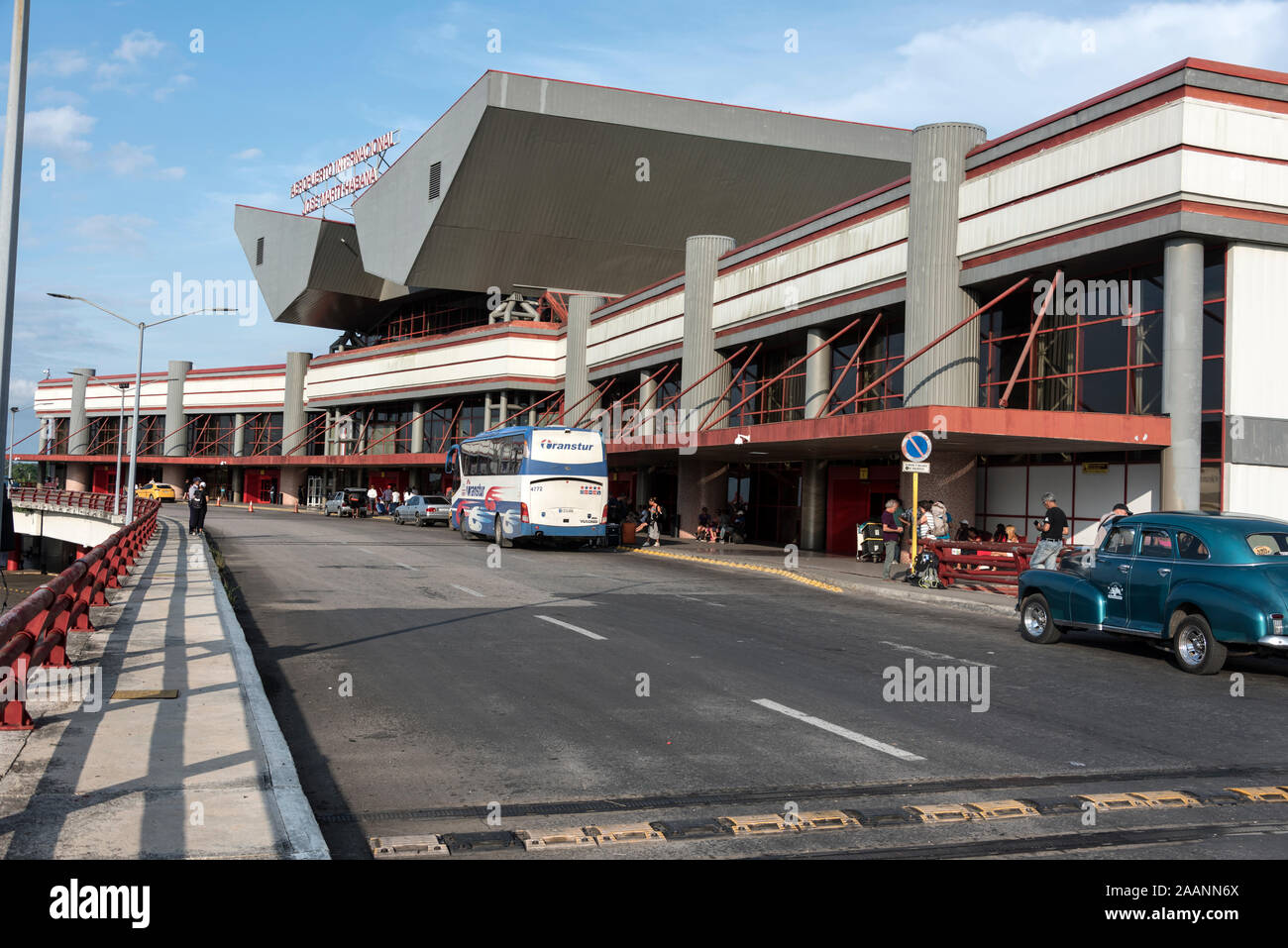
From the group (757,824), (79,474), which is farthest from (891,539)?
(79,474)

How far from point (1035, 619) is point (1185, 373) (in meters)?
9.80

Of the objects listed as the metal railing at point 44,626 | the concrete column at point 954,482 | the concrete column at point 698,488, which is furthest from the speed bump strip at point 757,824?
the concrete column at point 698,488

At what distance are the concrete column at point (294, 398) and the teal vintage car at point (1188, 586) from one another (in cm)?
7489

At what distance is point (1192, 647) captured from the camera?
41.2ft

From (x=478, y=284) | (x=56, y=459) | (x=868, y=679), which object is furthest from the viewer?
(x=56, y=459)

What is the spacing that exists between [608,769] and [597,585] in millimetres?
14311

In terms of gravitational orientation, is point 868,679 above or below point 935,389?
below

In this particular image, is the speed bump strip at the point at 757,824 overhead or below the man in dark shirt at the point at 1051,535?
below

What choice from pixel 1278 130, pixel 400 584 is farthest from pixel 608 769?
pixel 1278 130

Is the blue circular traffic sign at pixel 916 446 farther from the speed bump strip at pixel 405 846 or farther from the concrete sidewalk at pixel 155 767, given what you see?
the speed bump strip at pixel 405 846

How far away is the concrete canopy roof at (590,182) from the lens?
49.6 m

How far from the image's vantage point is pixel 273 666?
37.8 ft

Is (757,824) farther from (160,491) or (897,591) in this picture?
(160,491)
